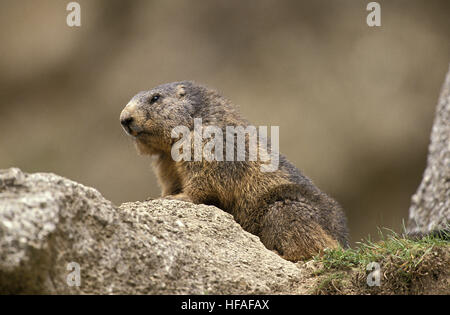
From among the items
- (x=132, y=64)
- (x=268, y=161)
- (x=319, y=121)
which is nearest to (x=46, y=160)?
(x=132, y=64)

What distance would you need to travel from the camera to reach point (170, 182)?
7.18 m

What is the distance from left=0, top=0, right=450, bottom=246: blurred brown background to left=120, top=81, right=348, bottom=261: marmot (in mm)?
6973

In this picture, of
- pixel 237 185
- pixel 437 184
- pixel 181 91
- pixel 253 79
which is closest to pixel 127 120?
pixel 181 91

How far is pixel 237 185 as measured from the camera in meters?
6.75

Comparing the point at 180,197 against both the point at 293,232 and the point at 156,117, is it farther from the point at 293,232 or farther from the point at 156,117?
the point at 293,232

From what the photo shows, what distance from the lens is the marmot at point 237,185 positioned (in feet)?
21.5

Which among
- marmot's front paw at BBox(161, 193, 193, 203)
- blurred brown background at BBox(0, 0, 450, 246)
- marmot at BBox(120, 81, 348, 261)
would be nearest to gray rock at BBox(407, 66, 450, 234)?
marmot at BBox(120, 81, 348, 261)

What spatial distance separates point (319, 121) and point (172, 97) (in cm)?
765

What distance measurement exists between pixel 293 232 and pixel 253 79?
861cm

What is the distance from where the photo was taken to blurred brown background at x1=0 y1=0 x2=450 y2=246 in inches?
562

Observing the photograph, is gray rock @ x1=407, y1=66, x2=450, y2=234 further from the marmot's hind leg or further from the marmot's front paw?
the marmot's front paw

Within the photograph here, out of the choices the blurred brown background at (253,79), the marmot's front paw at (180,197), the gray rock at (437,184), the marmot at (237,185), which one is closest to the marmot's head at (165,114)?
the marmot at (237,185)

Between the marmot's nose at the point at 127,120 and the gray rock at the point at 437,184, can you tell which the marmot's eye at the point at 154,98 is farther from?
the gray rock at the point at 437,184

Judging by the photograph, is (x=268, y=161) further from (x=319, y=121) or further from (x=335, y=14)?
(x=335, y=14)
